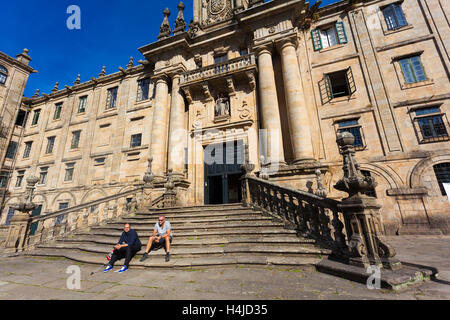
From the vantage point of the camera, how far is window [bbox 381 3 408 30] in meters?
12.2

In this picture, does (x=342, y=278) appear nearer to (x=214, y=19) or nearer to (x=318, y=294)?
(x=318, y=294)

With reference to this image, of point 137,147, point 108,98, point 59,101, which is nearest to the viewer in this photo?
point 137,147

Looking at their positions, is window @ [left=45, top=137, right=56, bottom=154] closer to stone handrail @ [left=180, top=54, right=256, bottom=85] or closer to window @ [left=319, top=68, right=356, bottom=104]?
stone handrail @ [left=180, top=54, right=256, bottom=85]

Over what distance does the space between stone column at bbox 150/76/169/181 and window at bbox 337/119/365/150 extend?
11.8 metres

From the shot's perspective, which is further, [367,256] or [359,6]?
[359,6]

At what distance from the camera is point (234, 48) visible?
1503cm

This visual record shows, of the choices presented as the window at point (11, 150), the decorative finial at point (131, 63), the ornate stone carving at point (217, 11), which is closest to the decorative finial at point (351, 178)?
the ornate stone carving at point (217, 11)

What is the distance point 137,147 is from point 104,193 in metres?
4.63

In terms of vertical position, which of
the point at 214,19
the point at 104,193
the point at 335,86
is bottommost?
the point at 104,193

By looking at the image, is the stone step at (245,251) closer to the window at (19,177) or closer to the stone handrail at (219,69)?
the stone handrail at (219,69)

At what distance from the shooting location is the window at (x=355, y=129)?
11.2 m

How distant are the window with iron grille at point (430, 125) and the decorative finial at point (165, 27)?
17.9 meters
